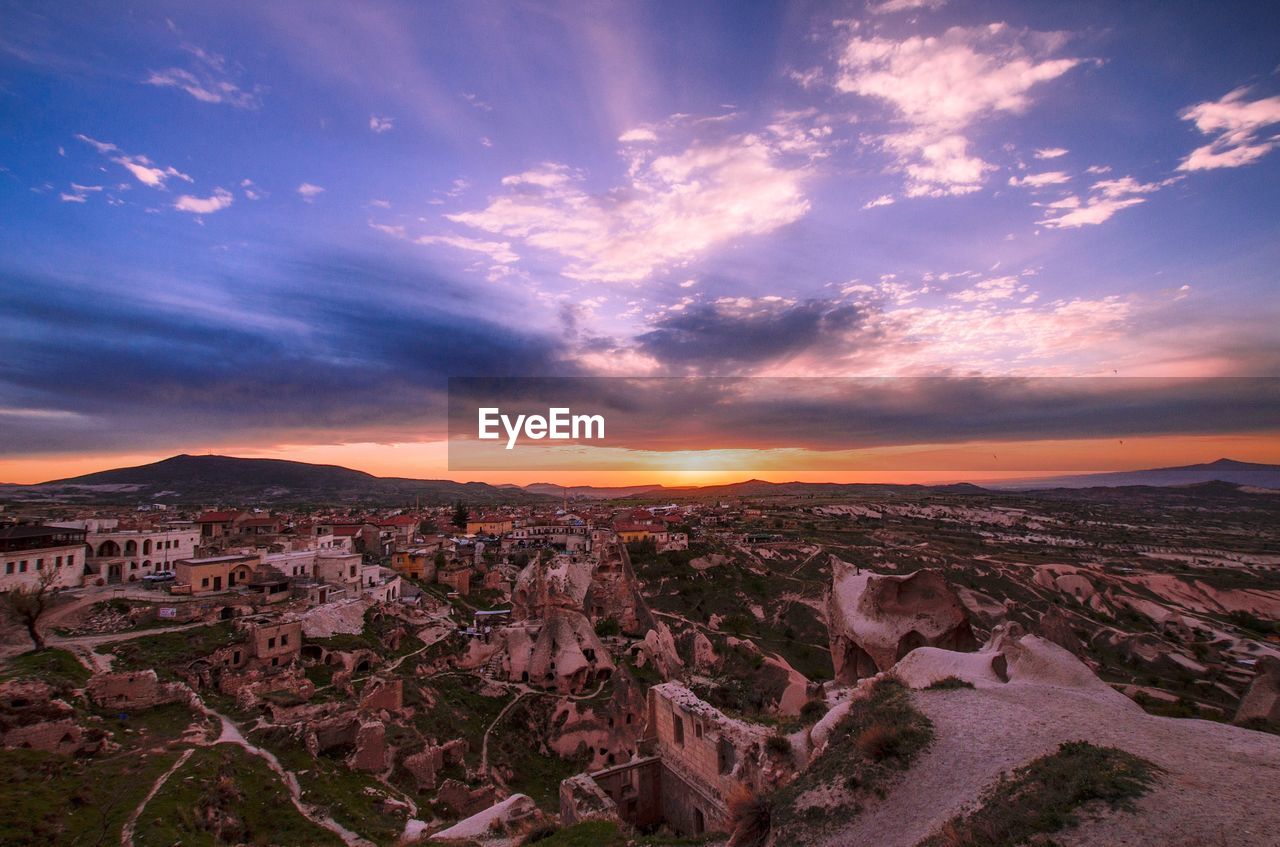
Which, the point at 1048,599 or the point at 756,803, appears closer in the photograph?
the point at 756,803

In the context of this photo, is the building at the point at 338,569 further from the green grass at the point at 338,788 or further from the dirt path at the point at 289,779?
the green grass at the point at 338,788

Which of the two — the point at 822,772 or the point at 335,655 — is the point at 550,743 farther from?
the point at 822,772

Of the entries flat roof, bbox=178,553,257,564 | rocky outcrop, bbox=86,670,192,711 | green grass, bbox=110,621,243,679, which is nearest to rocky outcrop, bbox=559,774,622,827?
rocky outcrop, bbox=86,670,192,711

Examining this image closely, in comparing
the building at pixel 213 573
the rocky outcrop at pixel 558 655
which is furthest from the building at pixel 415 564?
the rocky outcrop at pixel 558 655

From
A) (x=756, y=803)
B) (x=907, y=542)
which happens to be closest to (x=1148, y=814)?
(x=756, y=803)

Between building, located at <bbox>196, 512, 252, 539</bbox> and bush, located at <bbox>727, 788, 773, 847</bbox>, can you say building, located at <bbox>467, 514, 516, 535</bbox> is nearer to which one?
building, located at <bbox>196, 512, 252, 539</bbox>

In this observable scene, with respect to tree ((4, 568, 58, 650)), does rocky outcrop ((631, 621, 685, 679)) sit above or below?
below

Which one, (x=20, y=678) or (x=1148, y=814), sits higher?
(x=1148, y=814)

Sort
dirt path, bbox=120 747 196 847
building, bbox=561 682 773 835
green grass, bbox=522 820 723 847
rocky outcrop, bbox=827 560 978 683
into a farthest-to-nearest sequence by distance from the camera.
A: rocky outcrop, bbox=827 560 978 683
building, bbox=561 682 773 835
dirt path, bbox=120 747 196 847
green grass, bbox=522 820 723 847

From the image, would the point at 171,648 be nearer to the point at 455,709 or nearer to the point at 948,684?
the point at 455,709
